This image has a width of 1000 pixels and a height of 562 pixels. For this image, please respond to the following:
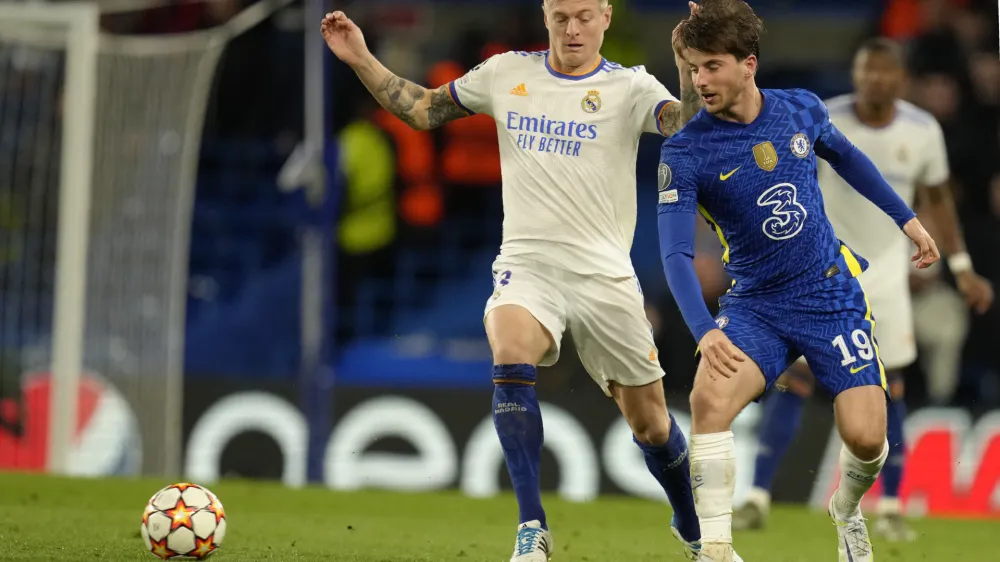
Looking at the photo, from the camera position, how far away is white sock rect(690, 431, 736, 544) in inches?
193

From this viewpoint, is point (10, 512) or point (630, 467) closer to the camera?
point (10, 512)

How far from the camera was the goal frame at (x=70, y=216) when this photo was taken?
10.6 m

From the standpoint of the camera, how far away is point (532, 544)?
5.17m

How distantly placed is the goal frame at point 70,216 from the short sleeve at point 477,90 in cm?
555

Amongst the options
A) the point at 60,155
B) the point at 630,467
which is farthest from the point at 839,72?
the point at 60,155

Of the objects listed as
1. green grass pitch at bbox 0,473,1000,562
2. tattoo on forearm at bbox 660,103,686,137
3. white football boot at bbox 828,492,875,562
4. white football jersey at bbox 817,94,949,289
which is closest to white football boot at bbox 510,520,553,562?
green grass pitch at bbox 0,473,1000,562

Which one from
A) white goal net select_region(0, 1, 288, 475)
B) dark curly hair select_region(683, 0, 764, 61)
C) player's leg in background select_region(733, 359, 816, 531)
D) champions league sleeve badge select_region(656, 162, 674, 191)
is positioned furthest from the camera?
white goal net select_region(0, 1, 288, 475)

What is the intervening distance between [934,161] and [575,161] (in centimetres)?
333

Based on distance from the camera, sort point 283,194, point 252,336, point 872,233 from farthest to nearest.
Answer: point 283,194
point 252,336
point 872,233

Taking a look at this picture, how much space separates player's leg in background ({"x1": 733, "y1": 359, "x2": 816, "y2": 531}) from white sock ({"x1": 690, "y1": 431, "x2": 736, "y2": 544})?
127 inches

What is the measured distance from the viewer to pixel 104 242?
11312 mm

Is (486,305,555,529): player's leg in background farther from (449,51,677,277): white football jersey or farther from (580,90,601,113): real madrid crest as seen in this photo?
(580,90,601,113): real madrid crest

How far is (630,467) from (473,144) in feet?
13.6

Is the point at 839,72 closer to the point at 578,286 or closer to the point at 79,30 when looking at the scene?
the point at 79,30
